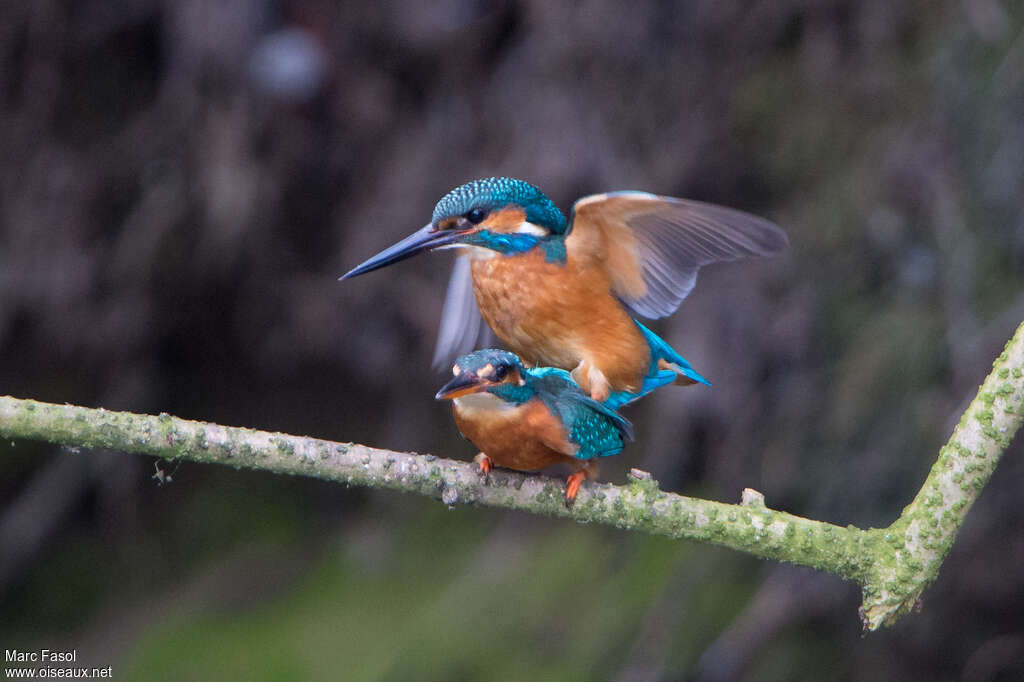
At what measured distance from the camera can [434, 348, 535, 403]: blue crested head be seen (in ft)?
4.40

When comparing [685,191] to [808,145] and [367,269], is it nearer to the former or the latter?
[808,145]

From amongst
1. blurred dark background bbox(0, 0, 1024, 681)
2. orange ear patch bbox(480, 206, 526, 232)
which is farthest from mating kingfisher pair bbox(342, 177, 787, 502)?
blurred dark background bbox(0, 0, 1024, 681)

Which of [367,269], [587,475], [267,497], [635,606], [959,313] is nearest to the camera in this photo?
[367,269]

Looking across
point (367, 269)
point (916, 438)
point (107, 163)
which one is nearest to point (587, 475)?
point (367, 269)

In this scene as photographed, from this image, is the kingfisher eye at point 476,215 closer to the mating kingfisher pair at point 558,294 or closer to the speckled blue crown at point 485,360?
the mating kingfisher pair at point 558,294

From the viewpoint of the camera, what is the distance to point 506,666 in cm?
316

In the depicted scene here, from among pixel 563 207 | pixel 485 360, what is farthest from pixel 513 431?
pixel 563 207

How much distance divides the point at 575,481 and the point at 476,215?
0.41 metres

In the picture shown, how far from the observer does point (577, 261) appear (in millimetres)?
1523

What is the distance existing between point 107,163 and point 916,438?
2650mm

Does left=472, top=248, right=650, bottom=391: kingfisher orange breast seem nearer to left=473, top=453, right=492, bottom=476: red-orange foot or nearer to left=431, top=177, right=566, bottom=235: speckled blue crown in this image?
left=431, top=177, right=566, bottom=235: speckled blue crown

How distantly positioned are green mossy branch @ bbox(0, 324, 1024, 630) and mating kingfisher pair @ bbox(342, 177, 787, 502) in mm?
71

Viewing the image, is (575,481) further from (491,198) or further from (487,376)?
(491,198)

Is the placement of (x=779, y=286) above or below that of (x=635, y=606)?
above
